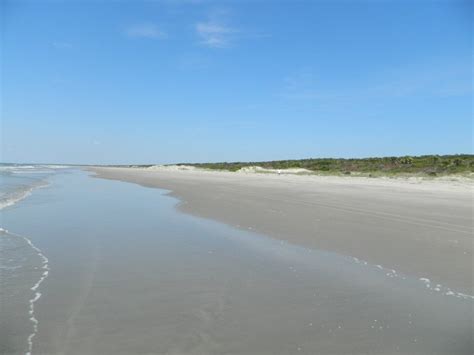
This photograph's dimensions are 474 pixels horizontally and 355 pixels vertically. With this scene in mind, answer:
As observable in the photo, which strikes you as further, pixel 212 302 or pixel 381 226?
pixel 381 226

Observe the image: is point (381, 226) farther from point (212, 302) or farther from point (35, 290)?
point (35, 290)

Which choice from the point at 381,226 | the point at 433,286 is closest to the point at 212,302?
the point at 433,286

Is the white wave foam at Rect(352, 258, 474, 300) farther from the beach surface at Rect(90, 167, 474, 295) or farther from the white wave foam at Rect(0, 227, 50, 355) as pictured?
the white wave foam at Rect(0, 227, 50, 355)

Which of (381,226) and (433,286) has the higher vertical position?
(381,226)

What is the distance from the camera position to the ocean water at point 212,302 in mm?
3598

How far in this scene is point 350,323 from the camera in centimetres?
403

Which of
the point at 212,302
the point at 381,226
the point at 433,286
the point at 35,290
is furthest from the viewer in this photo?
the point at 381,226

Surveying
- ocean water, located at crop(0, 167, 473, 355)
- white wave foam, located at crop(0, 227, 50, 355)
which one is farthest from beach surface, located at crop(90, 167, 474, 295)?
white wave foam, located at crop(0, 227, 50, 355)

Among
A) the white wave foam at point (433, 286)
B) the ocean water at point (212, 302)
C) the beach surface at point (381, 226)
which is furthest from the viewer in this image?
the beach surface at point (381, 226)

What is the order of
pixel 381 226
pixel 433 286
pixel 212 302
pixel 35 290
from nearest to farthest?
pixel 212 302 < pixel 35 290 < pixel 433 286 < pixel 381 226

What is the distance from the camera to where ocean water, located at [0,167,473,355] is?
360 centimetres

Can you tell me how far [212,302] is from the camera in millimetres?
4598

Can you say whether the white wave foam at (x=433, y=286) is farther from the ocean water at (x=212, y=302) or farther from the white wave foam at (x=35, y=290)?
the white wave foam at (x=35, y=290)

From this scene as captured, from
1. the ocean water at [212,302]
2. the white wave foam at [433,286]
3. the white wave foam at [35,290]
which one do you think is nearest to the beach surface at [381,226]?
the white wave foam at [433,286]
